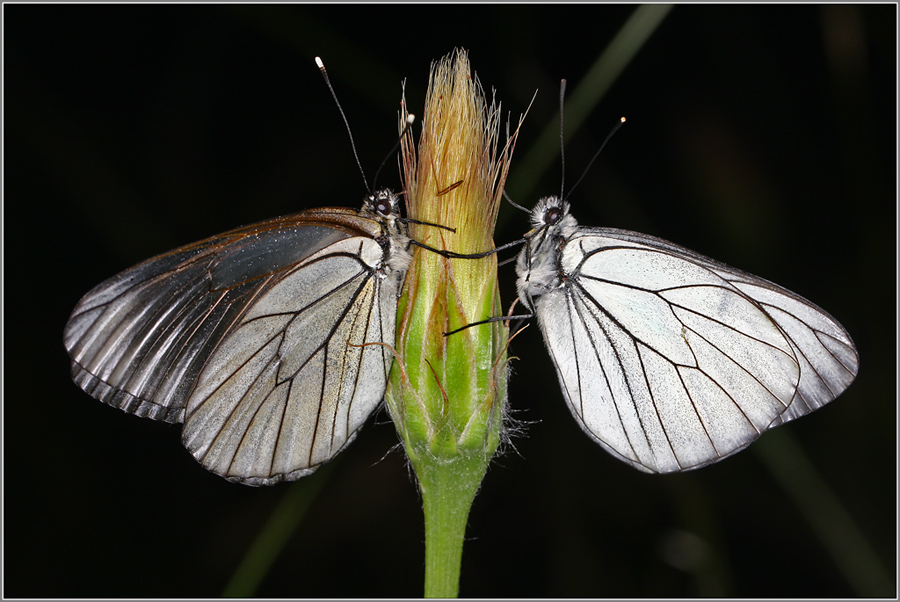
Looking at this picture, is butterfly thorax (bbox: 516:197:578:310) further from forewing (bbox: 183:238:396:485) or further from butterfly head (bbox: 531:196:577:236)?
forewing (bbox: 183:238:396:485)

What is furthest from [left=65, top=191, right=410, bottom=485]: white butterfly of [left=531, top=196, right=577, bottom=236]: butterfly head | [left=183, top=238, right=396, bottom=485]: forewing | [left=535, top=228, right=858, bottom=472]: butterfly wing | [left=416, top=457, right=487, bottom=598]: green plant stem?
[left=535, top=228, right=858, bottom=472]: butterfly wing

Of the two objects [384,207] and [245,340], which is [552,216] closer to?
[384,207]

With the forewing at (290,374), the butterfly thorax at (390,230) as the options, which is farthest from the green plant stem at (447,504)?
the butterfly thorax at (390,230)

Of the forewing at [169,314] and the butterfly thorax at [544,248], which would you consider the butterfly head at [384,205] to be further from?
the butterfly thorax at [544,248]

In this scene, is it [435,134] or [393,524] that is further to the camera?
[393,524]

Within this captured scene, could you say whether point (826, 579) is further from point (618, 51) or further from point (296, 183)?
point (296, 183)

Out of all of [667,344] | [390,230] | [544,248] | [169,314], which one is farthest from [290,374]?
[667,344]

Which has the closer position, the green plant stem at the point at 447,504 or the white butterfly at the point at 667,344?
the green plant stem at the point at 447,504

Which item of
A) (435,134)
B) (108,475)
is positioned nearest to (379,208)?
(435,134)
